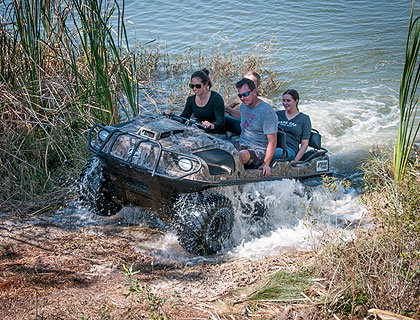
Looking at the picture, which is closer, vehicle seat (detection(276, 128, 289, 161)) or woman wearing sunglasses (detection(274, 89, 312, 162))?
vehicle seat (detection(276, 128, 289, 161))

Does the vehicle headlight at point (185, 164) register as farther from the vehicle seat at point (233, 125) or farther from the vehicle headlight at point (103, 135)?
the vehicle seat at point (233, 125)

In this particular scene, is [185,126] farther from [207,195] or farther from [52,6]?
Answer: [52,6]

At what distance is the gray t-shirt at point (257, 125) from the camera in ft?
19.9

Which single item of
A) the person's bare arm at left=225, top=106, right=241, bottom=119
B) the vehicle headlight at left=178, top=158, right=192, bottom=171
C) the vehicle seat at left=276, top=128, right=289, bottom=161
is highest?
the vehicle headlight at left=178, top=158, right=192, bottom=171

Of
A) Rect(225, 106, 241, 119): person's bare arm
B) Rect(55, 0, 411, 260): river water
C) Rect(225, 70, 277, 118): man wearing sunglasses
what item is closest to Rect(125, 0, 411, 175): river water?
Rect(55, 0, 411, 260): river water

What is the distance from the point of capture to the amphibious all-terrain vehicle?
5.31 metres

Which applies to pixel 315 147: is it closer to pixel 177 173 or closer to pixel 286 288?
pixel 177 173

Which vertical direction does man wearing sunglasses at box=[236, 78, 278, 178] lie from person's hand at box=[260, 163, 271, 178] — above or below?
above

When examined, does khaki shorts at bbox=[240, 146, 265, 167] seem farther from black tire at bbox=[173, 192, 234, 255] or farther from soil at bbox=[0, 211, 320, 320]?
soil at bbox=[0, 211, 320, 320]

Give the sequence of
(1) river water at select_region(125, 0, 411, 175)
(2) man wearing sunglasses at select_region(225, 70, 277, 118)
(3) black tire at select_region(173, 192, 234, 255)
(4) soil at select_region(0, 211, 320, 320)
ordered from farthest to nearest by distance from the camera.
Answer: (1) river water at select_region(125, 0, 411, 175) < (2) man wearing sunglasses at select_region(225, 70, 277, 118) < (3) black tire at select_region(173, 192, 234, 255) < (4) soil at select_region(0, 211, 320, 320)

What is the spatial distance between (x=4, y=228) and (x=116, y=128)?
63.6 inches

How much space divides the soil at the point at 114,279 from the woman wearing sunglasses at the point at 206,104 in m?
1.43

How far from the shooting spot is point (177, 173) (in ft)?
17.3

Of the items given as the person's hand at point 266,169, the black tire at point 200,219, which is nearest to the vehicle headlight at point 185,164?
the black tire at point 200,219
